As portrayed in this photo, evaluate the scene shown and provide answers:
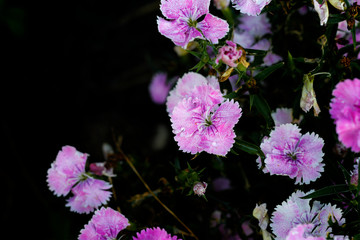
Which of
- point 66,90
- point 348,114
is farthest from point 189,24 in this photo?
point 66,90

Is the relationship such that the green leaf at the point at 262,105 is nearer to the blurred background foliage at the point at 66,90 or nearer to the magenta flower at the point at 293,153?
the magenta flower at the point at 293,153

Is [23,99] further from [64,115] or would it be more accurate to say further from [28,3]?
[28,3]

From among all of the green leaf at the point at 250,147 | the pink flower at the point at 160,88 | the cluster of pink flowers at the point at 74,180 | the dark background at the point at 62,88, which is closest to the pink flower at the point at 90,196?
the cluster of pink flowers at the point at 74,180

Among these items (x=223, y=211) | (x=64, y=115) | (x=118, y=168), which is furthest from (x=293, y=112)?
(x=64, y=115)

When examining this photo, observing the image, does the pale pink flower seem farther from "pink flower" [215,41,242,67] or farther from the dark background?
the dark background

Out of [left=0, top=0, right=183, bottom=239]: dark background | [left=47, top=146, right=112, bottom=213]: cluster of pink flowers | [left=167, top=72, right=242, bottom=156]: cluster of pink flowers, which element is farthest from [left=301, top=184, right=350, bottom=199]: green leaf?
[left=0, top=0, right=183, bottom=239]: dark background

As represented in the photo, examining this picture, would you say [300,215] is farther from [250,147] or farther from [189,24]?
[189,24]
